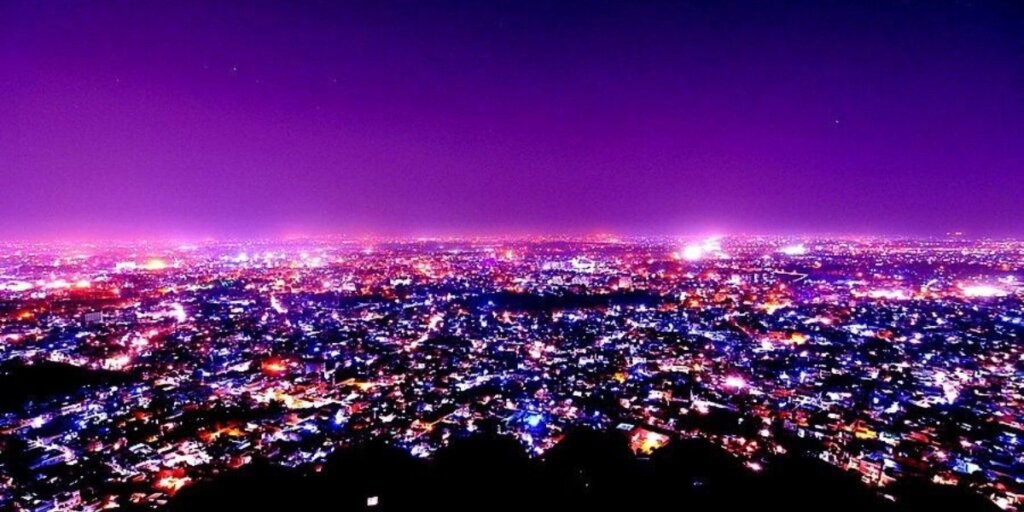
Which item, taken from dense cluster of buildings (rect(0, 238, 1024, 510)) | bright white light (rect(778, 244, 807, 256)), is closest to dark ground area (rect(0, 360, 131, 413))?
dense cluster of buildings (rect(0, 238, 1024, 510))

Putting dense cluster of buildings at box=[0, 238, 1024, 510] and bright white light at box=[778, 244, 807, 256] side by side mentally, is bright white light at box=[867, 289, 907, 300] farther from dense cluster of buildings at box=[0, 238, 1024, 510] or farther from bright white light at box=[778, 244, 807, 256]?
bright white light at box=[778, 244, 807, 256]

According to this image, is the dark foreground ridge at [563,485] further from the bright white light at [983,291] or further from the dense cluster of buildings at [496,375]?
the bright white light at [983,291]

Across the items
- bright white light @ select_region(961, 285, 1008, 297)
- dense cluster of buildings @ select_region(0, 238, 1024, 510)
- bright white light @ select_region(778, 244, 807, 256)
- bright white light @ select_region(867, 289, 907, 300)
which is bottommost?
dense cluster of buildings @ select_region(0, 238, 1024, 510)

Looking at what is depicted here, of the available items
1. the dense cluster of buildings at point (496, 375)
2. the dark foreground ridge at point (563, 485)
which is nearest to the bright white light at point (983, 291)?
the dense cluster of buildings at point (496, 375)

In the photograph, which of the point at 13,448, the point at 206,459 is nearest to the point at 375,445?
the point at 206,459

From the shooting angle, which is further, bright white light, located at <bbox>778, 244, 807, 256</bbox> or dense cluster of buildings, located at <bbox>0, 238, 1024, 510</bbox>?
bright white light, located at <bbox>778, 244, 807, 256</bbox>

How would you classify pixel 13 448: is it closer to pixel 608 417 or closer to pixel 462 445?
pixel 462 445
